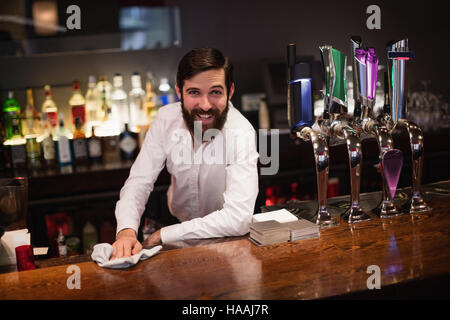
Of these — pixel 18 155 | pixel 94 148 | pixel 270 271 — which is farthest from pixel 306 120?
pixel 18 155

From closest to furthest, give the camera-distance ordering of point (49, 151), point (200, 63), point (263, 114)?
1. point (200, 63)
2. point (49, 151)
3. point (263, 114)

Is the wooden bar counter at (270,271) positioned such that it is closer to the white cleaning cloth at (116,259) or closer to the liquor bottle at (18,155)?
the white cleaning cloth at (116,259)

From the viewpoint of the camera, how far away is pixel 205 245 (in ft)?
5.20

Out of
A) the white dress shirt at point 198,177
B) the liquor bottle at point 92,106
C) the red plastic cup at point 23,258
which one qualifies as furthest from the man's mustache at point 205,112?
the liquor bottle at point 92,106

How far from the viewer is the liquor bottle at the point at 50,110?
3117 millimetres

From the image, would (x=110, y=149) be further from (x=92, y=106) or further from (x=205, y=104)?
(x=205, y=104)

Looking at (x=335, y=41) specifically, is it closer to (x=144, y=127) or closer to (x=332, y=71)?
(x=144, y=127)

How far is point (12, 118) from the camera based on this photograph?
3.05 metres

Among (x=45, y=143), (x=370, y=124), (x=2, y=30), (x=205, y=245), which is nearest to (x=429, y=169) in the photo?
(x=370, y=124)

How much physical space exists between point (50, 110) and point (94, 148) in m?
0.42

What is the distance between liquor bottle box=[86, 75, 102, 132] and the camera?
3158 millimetres

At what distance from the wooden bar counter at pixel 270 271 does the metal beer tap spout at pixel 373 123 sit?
173 mm

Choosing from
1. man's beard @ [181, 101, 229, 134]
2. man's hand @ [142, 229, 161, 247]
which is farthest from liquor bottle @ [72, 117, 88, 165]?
man's hand @ [142, 229, 161, 247]
